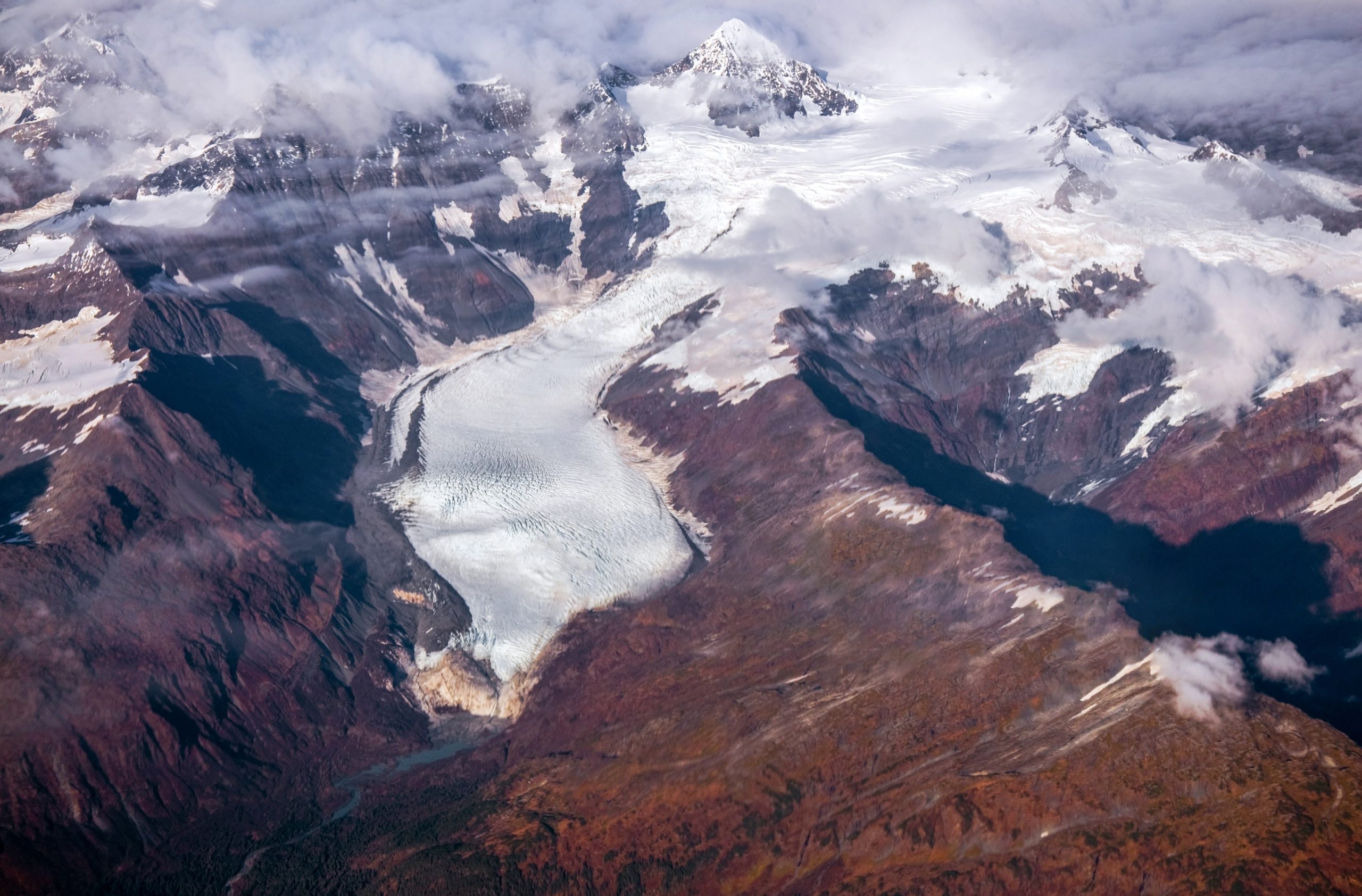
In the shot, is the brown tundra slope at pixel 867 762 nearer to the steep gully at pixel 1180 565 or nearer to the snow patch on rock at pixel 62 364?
the steep gully at pixel 1180 565

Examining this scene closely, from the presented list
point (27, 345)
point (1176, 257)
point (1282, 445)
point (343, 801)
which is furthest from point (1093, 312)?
point (27, 345)

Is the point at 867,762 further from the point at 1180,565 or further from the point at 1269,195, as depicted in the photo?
the point at 1269,195

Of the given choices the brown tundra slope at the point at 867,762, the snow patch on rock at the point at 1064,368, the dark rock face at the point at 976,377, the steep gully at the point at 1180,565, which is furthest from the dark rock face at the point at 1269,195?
the brown tundra slope at the point at 867,762

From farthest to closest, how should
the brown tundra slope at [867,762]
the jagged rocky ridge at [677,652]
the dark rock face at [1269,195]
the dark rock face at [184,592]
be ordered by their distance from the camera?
the dark rock face at [1269,195], the dark rock face at [184,592], the jagged rocky ridge at [677,652], the brown tundra slope at [867,762]

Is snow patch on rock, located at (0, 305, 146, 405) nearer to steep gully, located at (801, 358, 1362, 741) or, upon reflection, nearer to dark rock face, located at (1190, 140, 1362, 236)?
steep gully, located at (801, 358, 1362, 741)

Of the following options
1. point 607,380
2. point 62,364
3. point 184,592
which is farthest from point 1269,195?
point 62,364

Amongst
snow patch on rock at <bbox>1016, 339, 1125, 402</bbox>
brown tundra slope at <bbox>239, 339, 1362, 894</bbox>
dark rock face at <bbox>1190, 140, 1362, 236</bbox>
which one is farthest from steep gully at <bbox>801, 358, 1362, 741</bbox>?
dark rock face at <bbox>1190, 140, 1362, 236</bbox>
